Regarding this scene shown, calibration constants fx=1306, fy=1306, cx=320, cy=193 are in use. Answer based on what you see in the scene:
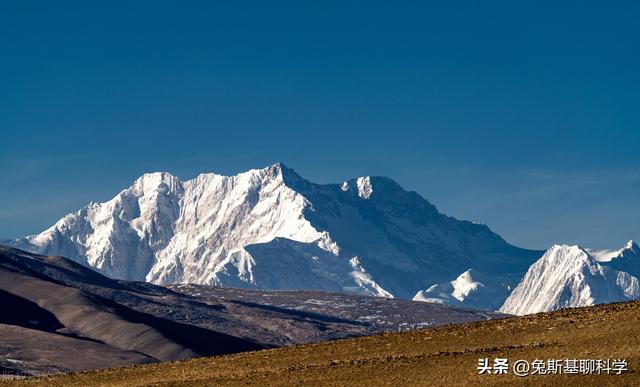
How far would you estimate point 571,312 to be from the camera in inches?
3516

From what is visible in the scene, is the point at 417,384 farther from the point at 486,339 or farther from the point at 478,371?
the point at 486,339

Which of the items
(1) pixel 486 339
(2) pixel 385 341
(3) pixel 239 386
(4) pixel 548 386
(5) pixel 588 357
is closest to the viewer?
(4) pixel 548 386

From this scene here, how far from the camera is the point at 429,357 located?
77250 mm

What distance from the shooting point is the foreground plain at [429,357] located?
70562 mm

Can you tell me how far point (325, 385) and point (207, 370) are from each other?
1392 centimetres

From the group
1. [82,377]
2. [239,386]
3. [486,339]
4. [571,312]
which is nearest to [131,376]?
[82,377]

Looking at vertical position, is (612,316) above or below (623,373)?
above

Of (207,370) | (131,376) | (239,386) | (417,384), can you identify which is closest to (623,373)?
(417,384)

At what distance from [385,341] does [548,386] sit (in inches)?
944

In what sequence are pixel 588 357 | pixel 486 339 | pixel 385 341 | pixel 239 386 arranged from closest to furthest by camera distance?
pixel 588 357 < pixel 239 386 < pixel 486 339 < pixel 385 341

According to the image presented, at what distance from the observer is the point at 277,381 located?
247ft

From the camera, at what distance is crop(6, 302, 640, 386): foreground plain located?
70562 millimetres

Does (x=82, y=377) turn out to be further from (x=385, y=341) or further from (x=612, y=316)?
(x=612, y=316)

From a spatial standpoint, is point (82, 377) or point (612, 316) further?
point (82, 377)
